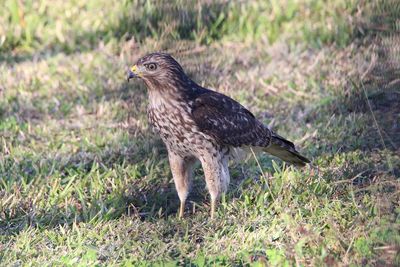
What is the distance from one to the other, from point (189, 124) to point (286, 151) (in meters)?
0.91

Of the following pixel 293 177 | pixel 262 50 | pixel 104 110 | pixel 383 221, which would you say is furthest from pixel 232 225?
pixel 262 50

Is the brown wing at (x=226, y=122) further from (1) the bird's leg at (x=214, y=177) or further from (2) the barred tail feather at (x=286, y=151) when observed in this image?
(1) the bird's leg at (x=214, y=177)

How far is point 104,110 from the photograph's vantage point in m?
8.16

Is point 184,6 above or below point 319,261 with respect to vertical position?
above

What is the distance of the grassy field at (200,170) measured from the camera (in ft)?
17.8

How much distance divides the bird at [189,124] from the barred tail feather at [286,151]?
0.14 feet

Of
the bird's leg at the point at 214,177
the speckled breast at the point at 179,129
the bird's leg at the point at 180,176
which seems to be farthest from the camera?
the bird's leg at the point at 180,176

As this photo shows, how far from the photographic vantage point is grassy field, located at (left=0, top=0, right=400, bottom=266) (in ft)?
17.8

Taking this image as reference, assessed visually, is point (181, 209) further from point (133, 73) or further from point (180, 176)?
point (133, 73)

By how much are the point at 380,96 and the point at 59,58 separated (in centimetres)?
366

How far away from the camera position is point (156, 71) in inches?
242

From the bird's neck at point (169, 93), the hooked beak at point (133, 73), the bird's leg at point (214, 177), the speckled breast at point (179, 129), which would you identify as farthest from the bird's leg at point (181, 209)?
the hooked beak at point (133, 73)

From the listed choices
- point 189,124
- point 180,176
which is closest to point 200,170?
point 180,176

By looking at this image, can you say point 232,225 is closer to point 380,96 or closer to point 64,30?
point 380,96
